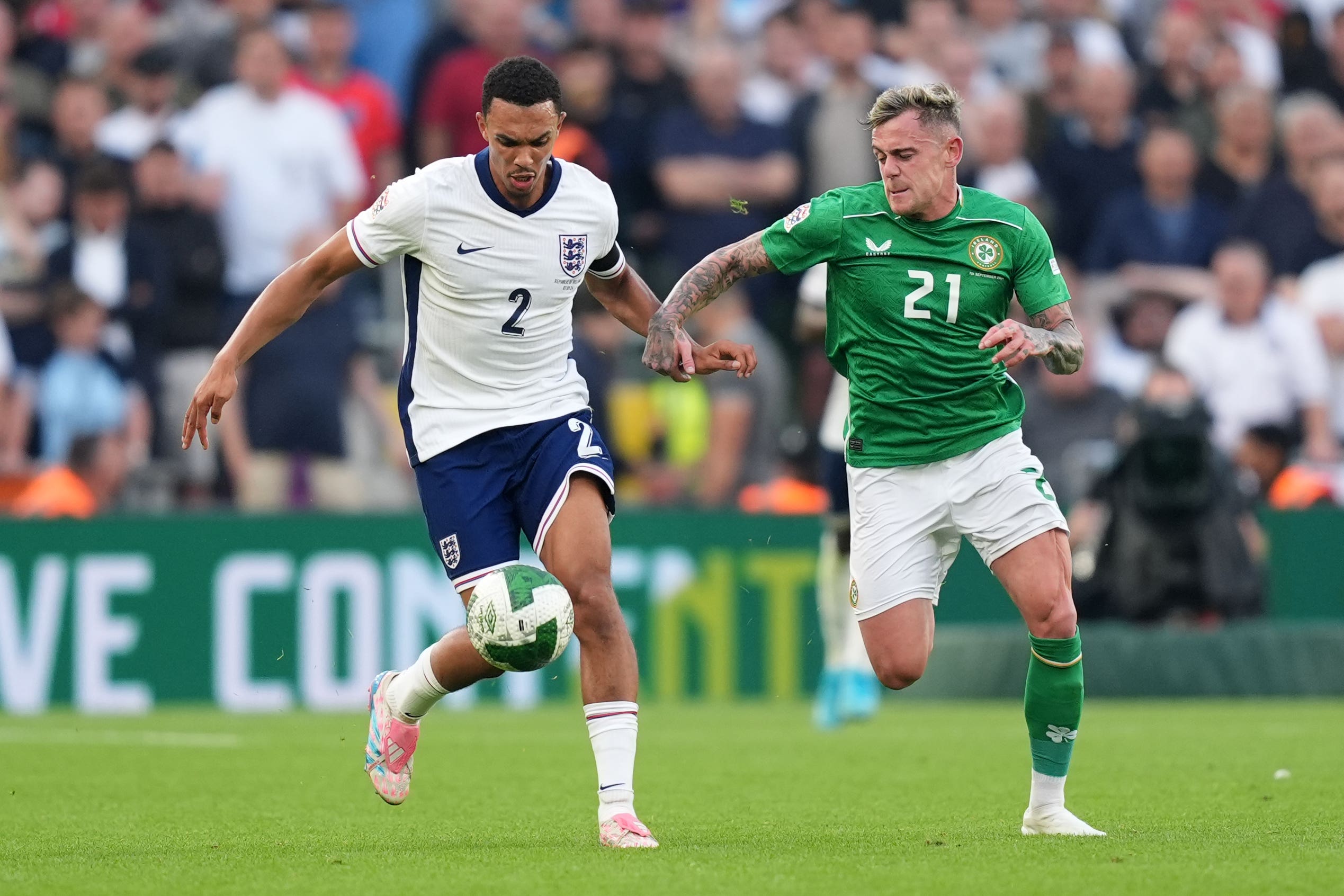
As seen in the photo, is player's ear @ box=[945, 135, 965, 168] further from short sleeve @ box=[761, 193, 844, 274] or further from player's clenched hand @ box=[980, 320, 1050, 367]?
player's clenched hand @ box=[980, 320, 1050, 367]

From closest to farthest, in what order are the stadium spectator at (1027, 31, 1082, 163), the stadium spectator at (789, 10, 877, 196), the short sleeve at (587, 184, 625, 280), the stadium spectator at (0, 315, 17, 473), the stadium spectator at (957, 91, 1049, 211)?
the short sleeve at (587, 184, 625, 280)
the stadium spectator at (0, 315, 17, 473)
the stadium spectator at (789, 10, 877, 196)
the stadium spectator at (957, 91, 1049, 211)
the stadium spectator at (1027, 31, 1082, 163)

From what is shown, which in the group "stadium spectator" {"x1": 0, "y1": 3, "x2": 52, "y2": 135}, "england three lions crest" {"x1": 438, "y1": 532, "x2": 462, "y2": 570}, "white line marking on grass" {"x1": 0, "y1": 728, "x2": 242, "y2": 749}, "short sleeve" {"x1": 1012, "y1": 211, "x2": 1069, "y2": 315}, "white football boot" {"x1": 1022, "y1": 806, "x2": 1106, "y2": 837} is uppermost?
"stadium spectator" {"x1": 0, "y1": 3, "x2": 52, "y2": 135}

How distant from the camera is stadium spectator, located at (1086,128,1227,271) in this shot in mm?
17047

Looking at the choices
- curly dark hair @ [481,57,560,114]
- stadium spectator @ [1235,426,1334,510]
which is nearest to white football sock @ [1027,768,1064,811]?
curly dark hair @ [481,57,560,114]

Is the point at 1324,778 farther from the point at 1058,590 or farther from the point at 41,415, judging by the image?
the point at 41,415

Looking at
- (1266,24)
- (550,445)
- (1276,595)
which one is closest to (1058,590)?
(550,445)

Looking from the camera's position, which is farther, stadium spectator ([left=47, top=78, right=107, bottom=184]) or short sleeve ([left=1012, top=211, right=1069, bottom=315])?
stadium spectator ([left=47, top=78, right=107, bottom=184])

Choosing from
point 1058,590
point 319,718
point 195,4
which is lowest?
point 319,718

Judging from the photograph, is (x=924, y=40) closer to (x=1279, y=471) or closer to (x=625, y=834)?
Result: (x=1279, y=471)

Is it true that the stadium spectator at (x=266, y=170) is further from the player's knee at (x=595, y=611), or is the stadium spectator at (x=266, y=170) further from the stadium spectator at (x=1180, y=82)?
the player's knee at (x=595, y=611)

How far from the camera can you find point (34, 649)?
47.0 feet

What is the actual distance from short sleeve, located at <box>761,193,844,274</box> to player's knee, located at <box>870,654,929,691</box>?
142 centimetres

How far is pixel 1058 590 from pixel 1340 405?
397 inches

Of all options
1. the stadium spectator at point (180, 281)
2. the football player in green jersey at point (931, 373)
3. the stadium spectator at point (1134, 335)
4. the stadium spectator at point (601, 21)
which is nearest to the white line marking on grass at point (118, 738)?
the stadium spectator at point (180, 281)
